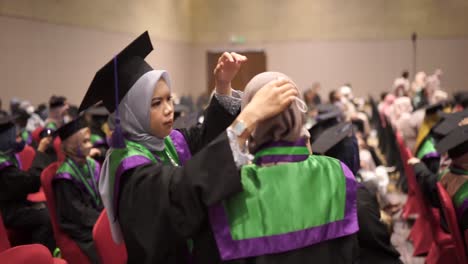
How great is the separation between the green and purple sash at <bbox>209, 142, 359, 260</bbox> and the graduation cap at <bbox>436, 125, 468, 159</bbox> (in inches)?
73.8

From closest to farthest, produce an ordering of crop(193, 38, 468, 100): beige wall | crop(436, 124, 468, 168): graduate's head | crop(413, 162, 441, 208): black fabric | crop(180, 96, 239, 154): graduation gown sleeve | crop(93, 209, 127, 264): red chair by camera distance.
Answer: crop(180, 96, 239, 154): graduation gown sleeve < crop(93, 209, 127, 264): red chair < crop(436, 124, 468, 168): graduate's head < crop(413, 162, 441, 208): black fabric < crop(193, 38, 468, 100): beige wall

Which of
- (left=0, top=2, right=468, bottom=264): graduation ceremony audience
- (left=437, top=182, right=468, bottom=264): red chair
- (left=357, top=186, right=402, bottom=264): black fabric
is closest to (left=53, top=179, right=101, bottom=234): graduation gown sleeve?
(left=0, top=2, right=468, bottom=264): graduation ceremony audience

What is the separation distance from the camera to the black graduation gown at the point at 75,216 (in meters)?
3.99

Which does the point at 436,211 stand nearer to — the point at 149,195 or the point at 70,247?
the point at 70,247

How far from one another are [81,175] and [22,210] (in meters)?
1.11

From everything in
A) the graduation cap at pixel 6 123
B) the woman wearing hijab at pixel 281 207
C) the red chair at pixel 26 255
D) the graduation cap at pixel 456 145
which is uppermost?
the woman wearing hijab at pixel 281 207

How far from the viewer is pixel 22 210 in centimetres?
489

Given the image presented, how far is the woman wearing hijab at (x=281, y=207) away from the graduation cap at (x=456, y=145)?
184 centimetres

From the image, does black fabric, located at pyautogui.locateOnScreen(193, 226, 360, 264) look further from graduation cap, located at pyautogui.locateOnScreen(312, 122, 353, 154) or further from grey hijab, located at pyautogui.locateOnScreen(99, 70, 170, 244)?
graduation cap, located at pyautogui.locateOnScreen(312, 122, 353, 154)

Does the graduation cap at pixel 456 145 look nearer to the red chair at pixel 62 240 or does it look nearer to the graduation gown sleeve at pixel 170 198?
the graduation gown sleeve at pixel 170 198

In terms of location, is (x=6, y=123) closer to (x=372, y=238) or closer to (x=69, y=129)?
(x=69, y=129)

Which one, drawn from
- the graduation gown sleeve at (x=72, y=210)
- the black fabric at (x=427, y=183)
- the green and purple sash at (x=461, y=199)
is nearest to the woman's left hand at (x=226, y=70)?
the green and purple sash at (x=461, y=199)

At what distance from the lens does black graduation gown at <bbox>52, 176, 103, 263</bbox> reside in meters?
3.99

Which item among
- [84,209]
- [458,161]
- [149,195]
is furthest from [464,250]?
[84,209]
